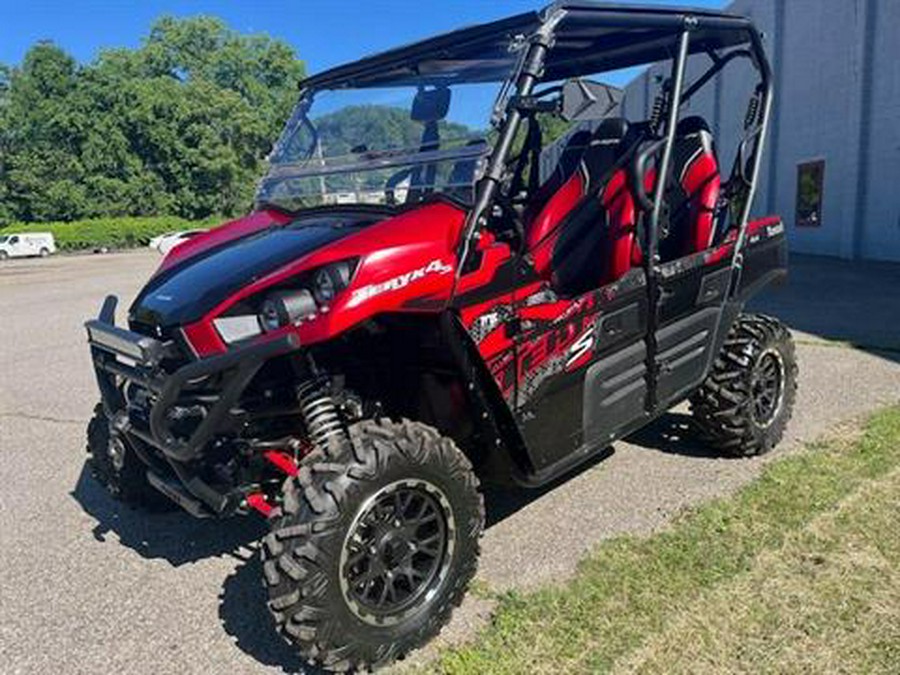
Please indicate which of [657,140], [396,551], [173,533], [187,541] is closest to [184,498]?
[396,551]

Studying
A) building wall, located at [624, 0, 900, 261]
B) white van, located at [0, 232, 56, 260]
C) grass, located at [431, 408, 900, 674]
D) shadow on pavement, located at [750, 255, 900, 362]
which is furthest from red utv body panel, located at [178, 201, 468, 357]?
white van, located at [0, 232, 56, 260]

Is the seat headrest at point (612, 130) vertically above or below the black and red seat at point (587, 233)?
above

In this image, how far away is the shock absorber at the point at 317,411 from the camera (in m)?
3.06

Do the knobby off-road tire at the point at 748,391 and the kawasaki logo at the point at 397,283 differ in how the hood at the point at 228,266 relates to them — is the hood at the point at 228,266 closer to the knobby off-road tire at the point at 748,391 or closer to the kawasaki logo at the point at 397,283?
the kawasaki logo at the point at 397,283

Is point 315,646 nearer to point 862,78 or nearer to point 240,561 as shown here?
point 240,561

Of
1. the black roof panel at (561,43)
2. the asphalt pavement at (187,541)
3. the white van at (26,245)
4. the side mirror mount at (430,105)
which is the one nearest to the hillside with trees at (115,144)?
the white van at (26,245)

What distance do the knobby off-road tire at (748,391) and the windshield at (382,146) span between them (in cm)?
214

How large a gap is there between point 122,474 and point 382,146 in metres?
A: 1.97

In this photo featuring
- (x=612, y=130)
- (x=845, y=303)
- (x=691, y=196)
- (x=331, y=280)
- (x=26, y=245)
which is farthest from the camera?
(x=26, y=245)

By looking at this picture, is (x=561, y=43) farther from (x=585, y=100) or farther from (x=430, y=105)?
(x=585, y=100)

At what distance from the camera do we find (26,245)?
150 ft

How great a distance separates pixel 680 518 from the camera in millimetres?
4078

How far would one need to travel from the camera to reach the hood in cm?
306

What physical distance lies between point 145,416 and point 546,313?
1671 millimetres
